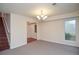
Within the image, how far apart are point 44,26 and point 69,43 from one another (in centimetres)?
320

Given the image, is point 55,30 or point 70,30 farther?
point 55,30

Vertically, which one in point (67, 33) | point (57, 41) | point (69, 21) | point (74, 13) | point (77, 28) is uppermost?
point (74, 13)

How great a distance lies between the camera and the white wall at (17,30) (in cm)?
550

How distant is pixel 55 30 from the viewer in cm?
751

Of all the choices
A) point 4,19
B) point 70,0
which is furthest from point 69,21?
point 70,0

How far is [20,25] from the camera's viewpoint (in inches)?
246

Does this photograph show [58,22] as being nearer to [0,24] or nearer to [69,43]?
[69,43]

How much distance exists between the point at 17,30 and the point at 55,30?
10.6ft

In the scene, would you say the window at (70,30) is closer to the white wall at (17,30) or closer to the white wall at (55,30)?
the white wall at (55,30)

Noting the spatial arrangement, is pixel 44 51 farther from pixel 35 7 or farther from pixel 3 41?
pixel 3 41

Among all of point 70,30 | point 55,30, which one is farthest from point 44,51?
point 55,30

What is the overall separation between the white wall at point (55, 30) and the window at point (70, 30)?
296mm

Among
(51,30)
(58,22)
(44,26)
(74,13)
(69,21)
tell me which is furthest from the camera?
(44,26)

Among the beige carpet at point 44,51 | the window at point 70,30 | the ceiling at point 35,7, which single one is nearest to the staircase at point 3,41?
the beige carpet at point 44,51
